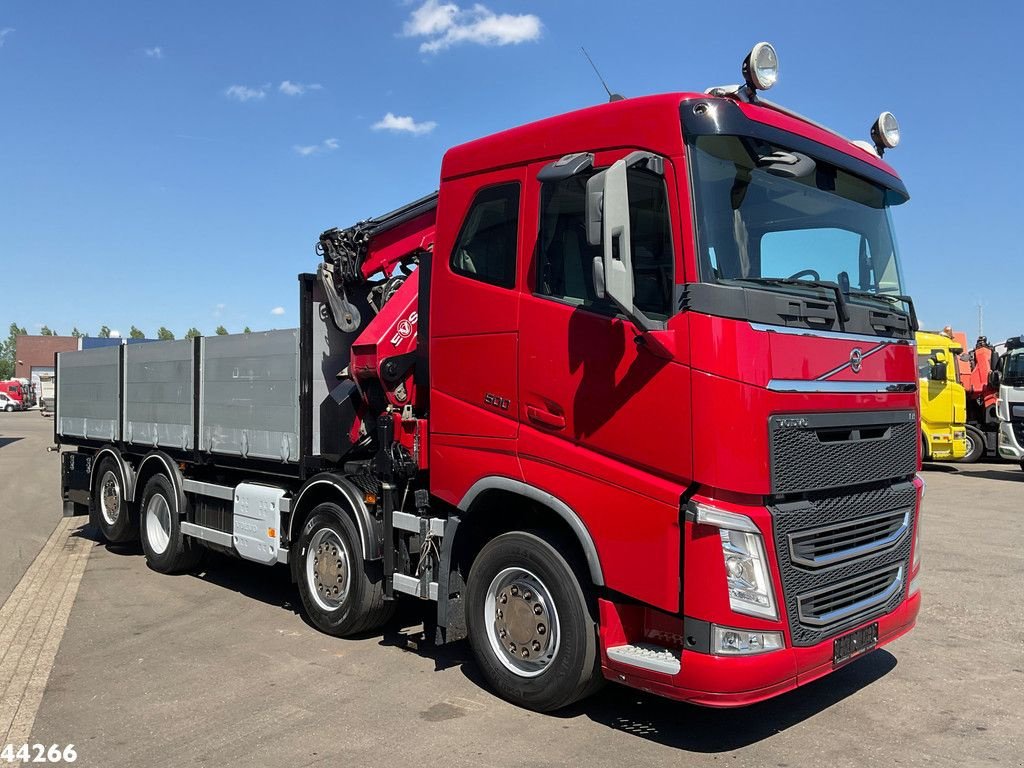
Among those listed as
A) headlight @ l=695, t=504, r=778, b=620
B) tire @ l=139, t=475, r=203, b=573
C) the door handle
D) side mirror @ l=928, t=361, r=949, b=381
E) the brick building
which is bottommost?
tire @ l=139, t=475, r=203, b=573

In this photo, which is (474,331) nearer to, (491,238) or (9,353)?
(491,238)

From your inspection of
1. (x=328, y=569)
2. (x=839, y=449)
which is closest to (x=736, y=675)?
(x=839, y=449)

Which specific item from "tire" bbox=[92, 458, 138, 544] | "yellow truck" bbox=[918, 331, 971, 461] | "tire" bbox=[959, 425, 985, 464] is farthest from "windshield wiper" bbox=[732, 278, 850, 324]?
"tire" bbox=[959, 425, 985, 464]

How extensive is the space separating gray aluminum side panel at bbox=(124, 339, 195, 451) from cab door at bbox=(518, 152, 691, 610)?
479 centimetres

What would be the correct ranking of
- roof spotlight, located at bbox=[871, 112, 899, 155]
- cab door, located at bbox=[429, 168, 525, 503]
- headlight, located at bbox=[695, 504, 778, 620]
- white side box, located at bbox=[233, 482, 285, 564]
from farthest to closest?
white side box, located at bbox=[233, 482, 285, 564], roof spotlight, located at bbox=[871, 112, 899, 155], cab door, located at bbox=[429, 168, 525, 503], headlight, located at bbox=[695, 504, 778, 620]

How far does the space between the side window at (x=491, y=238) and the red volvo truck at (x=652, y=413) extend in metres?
0.02

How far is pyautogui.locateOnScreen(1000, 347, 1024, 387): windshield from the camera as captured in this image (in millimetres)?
17312

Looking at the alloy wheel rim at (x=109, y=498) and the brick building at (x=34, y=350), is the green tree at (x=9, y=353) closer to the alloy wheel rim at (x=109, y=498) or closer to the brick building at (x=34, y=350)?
the brick building at (x=34, y=350)

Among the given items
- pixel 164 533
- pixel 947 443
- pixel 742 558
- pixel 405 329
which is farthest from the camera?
pixel 947 443

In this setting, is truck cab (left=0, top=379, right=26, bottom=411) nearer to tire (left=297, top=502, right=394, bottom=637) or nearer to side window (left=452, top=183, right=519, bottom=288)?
tire (left=297, top=502, right=394, bottom=637)

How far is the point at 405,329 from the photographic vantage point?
6.14 metres

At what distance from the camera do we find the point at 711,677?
A: 386cm

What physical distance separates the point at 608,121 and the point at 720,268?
107 cm

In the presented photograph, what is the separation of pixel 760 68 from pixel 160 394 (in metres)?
6.81
